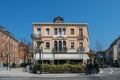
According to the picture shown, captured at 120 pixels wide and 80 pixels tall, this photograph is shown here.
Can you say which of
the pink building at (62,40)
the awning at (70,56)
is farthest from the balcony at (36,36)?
the awning at (70,56)

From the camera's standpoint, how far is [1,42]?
92.4 meters

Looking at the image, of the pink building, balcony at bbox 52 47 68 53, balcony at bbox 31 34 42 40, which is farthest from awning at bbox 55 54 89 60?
balcony at bbox 31 34 42 40

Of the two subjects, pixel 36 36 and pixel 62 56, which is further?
pixel 36 36

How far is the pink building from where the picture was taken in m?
70.8

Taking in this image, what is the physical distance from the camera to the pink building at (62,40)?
70812 mm

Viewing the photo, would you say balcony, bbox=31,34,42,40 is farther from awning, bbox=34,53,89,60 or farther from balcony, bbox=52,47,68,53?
balcony, bbox=52,47,68,53

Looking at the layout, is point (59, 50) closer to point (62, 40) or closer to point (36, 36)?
point (62, 40)

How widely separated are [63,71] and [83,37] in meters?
28.5

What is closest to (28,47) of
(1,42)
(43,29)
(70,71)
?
(1,42)

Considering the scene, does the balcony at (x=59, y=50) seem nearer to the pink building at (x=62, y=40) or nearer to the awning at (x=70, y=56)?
the pink building at (x=62, y=40)

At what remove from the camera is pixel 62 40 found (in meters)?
71.9

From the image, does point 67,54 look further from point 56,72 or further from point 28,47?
point 28,47

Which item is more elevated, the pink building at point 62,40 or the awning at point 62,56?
the pink building at point 62,40

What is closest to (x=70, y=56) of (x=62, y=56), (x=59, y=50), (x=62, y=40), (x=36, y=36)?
(x=62, y=56)
